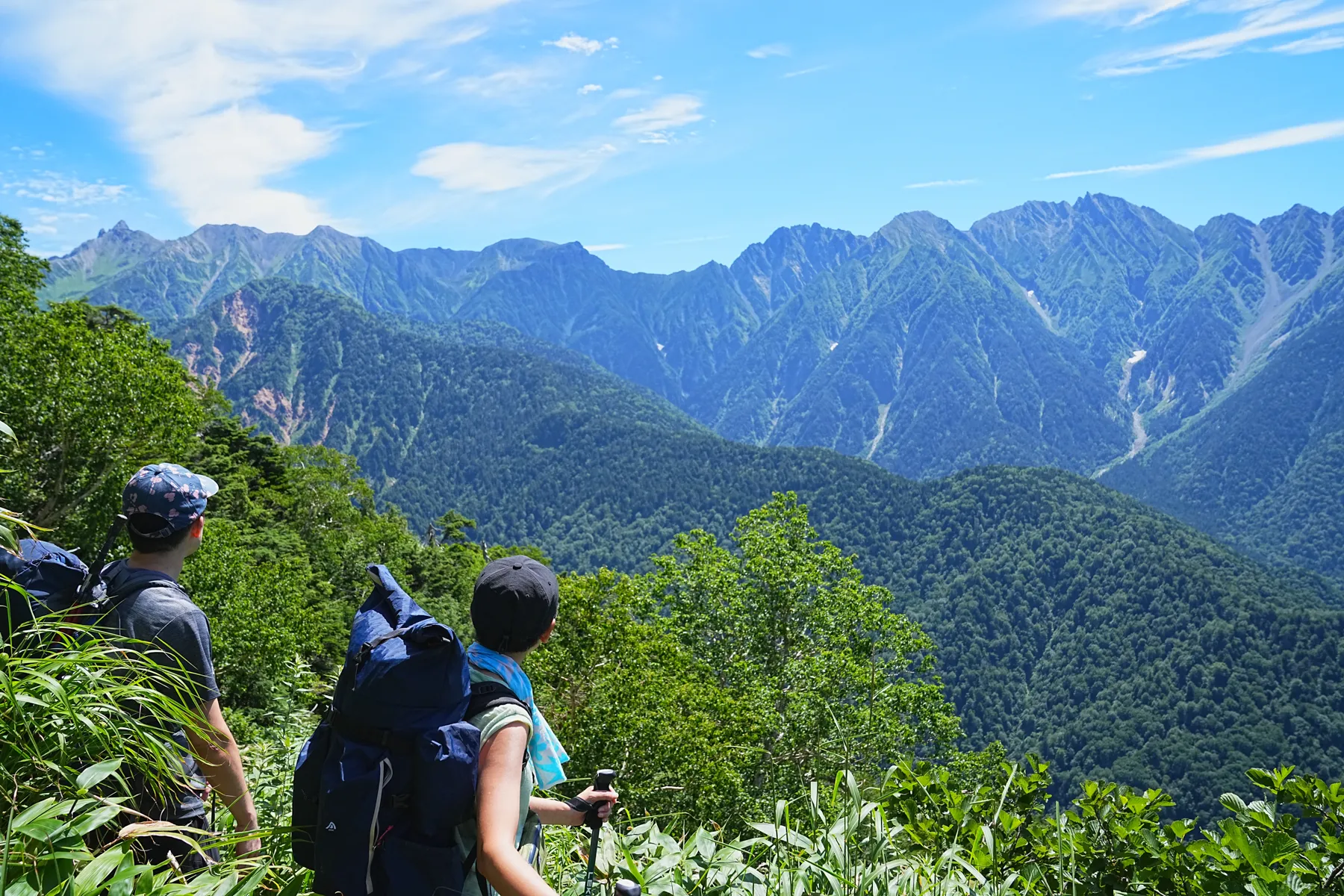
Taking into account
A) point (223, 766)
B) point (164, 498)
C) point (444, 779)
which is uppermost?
point (164, 498)

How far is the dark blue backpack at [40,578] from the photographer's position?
3.19 m

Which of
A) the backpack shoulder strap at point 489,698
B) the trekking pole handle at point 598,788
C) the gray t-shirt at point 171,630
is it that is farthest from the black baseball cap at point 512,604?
the gray t-shirt at point 171,630

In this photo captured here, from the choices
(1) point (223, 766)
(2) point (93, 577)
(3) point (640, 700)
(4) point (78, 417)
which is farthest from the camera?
(4) point (78, 417)

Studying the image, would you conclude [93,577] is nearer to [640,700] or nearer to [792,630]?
[640,700]

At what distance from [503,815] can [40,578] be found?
238cm

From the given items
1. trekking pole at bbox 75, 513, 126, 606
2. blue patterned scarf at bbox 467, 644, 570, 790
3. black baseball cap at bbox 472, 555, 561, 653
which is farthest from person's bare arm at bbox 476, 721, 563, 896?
trekking pole at bbox 75, 513, 126, 606

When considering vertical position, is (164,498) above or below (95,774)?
above

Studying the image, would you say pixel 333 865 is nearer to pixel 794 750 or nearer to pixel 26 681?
pixel 26 681

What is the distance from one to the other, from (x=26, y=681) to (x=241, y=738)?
6408 millimetres

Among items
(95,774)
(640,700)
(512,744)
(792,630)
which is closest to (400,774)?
(512,744)

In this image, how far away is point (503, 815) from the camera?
6.82 ft

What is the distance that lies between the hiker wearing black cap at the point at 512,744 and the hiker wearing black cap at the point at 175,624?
1.10 m

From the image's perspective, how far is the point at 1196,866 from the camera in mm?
3400

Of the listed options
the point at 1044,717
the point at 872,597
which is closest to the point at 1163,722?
the point at 1044,717
